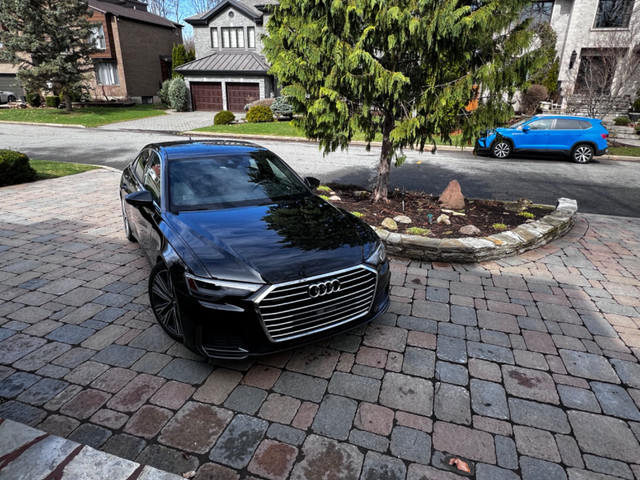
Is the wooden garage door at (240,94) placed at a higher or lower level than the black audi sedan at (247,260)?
higher

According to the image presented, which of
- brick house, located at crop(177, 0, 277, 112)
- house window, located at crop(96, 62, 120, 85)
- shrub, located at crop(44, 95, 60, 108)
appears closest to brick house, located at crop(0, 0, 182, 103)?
house window, located at crop(96, 62, 120, 85)

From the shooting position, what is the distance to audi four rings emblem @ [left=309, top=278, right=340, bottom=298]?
3.01m

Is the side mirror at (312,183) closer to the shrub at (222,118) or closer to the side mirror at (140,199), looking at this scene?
the side mirror at (140,199)

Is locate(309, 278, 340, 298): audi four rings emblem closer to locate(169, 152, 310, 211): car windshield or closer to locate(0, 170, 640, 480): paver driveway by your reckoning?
locate(0, 170, 640, 480): paver driveway

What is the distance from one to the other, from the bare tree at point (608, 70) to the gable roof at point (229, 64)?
20501 millimetres

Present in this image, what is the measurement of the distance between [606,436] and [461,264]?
9.49ft

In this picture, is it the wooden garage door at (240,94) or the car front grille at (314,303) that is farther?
the wooden garage door at (240,94)

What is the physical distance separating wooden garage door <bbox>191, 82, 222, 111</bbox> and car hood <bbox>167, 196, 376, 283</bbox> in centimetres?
3046

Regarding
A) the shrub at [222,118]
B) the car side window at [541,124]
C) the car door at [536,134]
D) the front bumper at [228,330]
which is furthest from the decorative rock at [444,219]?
the shrub at [222,118]

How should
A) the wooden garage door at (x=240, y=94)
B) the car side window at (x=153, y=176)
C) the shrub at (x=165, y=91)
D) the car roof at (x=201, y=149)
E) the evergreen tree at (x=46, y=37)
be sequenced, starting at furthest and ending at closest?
the shrub at (x=165, y=91), the wooden garage door at (x=240, y=94), the evergreen tree at (x=46, y=37), the car roof at (x=201, y=149), the car side window at (x=153, y=176)

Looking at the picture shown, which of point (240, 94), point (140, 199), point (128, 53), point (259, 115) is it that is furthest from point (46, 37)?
point (140, 199)

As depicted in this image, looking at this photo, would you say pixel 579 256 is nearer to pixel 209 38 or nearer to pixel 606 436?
pixel 606 436

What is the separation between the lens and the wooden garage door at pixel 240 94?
99.7 feet

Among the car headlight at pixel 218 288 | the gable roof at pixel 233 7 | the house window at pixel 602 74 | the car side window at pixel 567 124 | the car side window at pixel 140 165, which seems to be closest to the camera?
Answer: the car headlight at pixel 218 288
